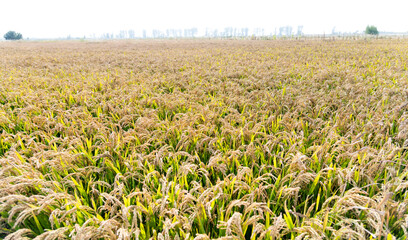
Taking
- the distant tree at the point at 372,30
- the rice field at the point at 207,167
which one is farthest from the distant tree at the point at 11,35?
the distant tree at the point at 372,30

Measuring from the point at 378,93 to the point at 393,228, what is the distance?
484cm

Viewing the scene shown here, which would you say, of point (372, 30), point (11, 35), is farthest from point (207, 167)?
point (11, 35)

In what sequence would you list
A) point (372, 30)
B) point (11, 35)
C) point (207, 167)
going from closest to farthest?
point (207, 167) < point (372, 30) < point (11, 35)

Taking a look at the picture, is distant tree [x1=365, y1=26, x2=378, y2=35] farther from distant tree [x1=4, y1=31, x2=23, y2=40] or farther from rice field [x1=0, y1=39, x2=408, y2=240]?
distant tree [x1=4, y1=31, x2=23, y2=40]

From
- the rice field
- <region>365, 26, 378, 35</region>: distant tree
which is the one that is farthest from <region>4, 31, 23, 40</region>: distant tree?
<region>365, 26, 378, 35</region>: distant tree

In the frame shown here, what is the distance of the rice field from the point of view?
5.79ft

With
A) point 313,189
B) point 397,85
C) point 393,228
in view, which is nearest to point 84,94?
point 313,189

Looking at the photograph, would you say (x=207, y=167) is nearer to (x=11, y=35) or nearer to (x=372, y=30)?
(x=372, y=30)

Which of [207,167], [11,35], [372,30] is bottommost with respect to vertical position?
[207,167]

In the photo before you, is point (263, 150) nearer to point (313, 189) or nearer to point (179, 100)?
point (313, 189)

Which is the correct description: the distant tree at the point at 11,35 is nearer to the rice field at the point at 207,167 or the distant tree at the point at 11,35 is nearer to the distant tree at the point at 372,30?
the rice field at the point at 207,167

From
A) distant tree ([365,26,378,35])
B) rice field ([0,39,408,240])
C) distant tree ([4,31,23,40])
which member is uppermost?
distant tree ([4,31,23,40])

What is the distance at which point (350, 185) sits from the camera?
2.43m

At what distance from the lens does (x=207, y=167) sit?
2.42m
